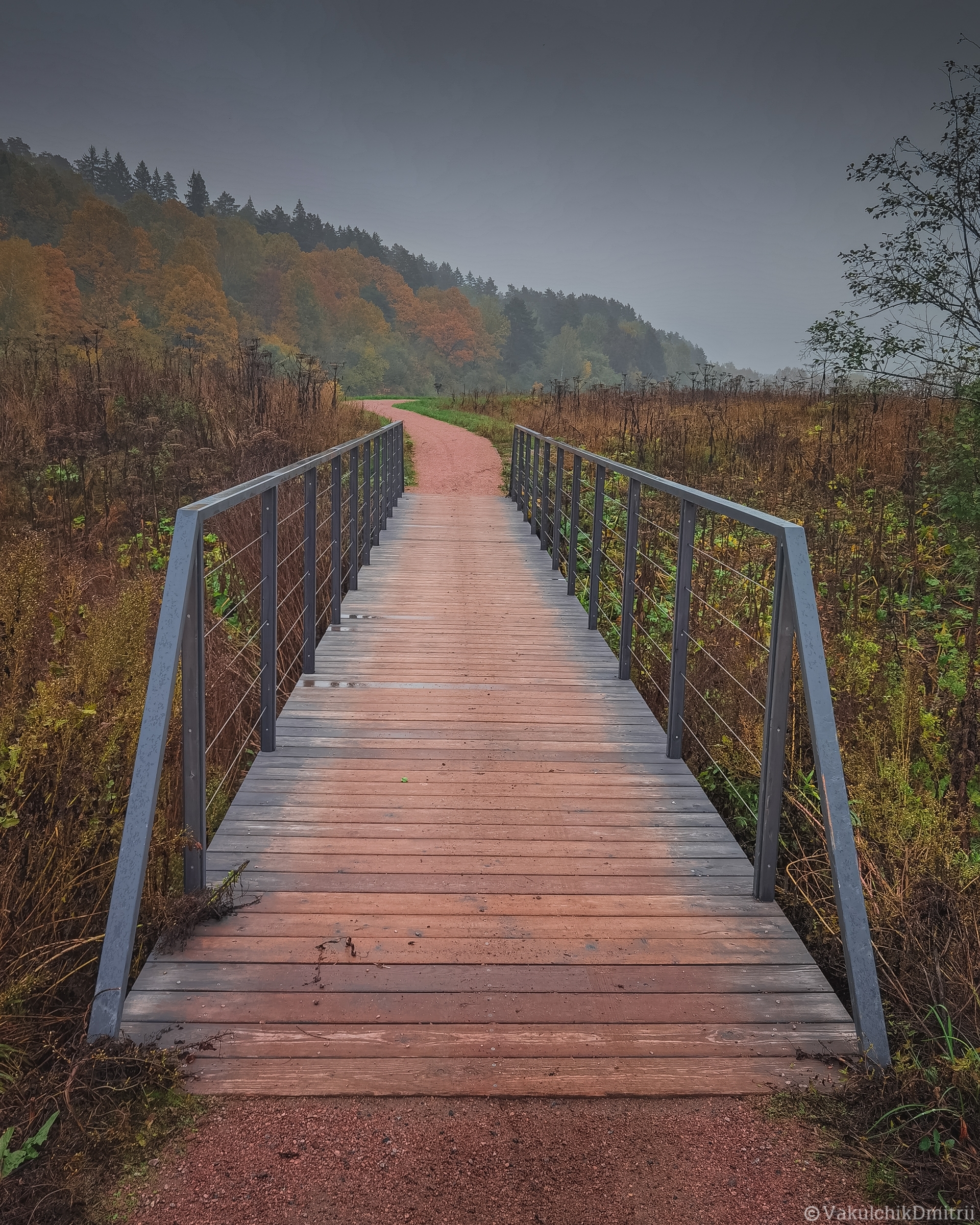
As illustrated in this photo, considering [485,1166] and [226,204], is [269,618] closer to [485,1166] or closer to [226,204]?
[485,1166]

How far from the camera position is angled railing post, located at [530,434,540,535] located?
407 inches

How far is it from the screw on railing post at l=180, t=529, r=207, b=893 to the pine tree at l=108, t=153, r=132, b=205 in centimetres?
10111

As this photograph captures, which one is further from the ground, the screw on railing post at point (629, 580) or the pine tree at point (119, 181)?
the pine tree at point (119, 181)

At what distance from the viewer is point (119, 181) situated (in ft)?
295

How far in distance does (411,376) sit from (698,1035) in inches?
3472

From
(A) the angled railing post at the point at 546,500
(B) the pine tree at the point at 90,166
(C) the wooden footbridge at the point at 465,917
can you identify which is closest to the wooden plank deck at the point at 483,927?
(C) the wooden footbridge at the point at 465,917

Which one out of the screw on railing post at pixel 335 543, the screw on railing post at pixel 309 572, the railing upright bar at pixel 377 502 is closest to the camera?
the screw on railing post at pixel 309 572

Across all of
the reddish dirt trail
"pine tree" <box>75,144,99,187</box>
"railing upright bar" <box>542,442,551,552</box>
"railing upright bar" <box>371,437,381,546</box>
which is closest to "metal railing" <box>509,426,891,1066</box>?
"railing upright bar" <box>542,442,551,552</box>

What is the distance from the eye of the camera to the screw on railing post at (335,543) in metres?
→ 6.07

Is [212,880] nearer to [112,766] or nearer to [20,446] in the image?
[112,766]

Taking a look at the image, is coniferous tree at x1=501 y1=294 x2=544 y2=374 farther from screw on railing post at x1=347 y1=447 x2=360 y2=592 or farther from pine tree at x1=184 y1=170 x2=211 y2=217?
screw on railing post at x1=347 y1=447 x2=360 y2=592

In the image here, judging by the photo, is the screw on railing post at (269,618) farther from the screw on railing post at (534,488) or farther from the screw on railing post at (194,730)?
the screw on railing post at (534,488)

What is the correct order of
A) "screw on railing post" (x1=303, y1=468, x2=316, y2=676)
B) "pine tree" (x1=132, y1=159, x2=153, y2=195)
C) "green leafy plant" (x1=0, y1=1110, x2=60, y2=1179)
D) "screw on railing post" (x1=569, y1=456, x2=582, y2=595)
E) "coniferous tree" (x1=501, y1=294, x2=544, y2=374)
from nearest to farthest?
"green leafy plant" (x1=0, y1=1110, x2=60, y2=1179), "screw on railing post" (x1=303, y1=468, x2=316, y2=676), "screw on railing post" (x1=569, y1=456, x2=582, y2=595), "pine tree" (x1=132, y1=159, x2=153, y2=195), "coniferous tree" (x1=501, y1=294, x2=544, y2=374)

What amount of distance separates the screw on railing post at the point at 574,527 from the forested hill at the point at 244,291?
491 inches
